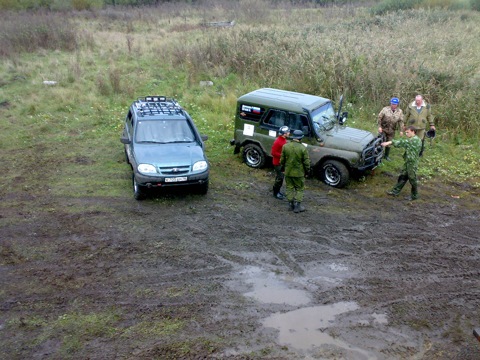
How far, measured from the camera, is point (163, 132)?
1045 centimetres

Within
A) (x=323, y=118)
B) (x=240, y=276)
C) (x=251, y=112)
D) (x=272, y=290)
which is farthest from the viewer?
(x=251, y=112)

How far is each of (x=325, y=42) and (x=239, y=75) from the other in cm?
352

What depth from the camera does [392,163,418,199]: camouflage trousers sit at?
970 centimetres

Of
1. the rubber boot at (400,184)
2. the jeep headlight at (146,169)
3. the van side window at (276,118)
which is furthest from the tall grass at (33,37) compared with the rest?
the rubber boot at (400,184)

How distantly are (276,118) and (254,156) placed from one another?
4.08 ft

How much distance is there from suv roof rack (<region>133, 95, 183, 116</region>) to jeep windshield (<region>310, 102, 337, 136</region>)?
3142mm

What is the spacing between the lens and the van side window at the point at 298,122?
410 inches

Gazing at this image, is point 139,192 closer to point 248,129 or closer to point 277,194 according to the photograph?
point 277,194

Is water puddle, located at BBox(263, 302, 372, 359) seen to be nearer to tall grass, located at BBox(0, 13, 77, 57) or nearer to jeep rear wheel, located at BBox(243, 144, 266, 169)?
jeep rear wheel, located at BBox(243, 144, 266, 169)

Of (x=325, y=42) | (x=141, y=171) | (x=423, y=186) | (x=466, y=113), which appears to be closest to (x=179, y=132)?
(x=141, y=171)

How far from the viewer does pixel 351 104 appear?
1482cm

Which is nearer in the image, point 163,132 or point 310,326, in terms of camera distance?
point 310,326

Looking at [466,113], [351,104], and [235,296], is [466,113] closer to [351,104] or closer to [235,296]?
[351,104]

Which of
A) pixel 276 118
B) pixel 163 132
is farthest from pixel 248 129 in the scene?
pixel 163 132
